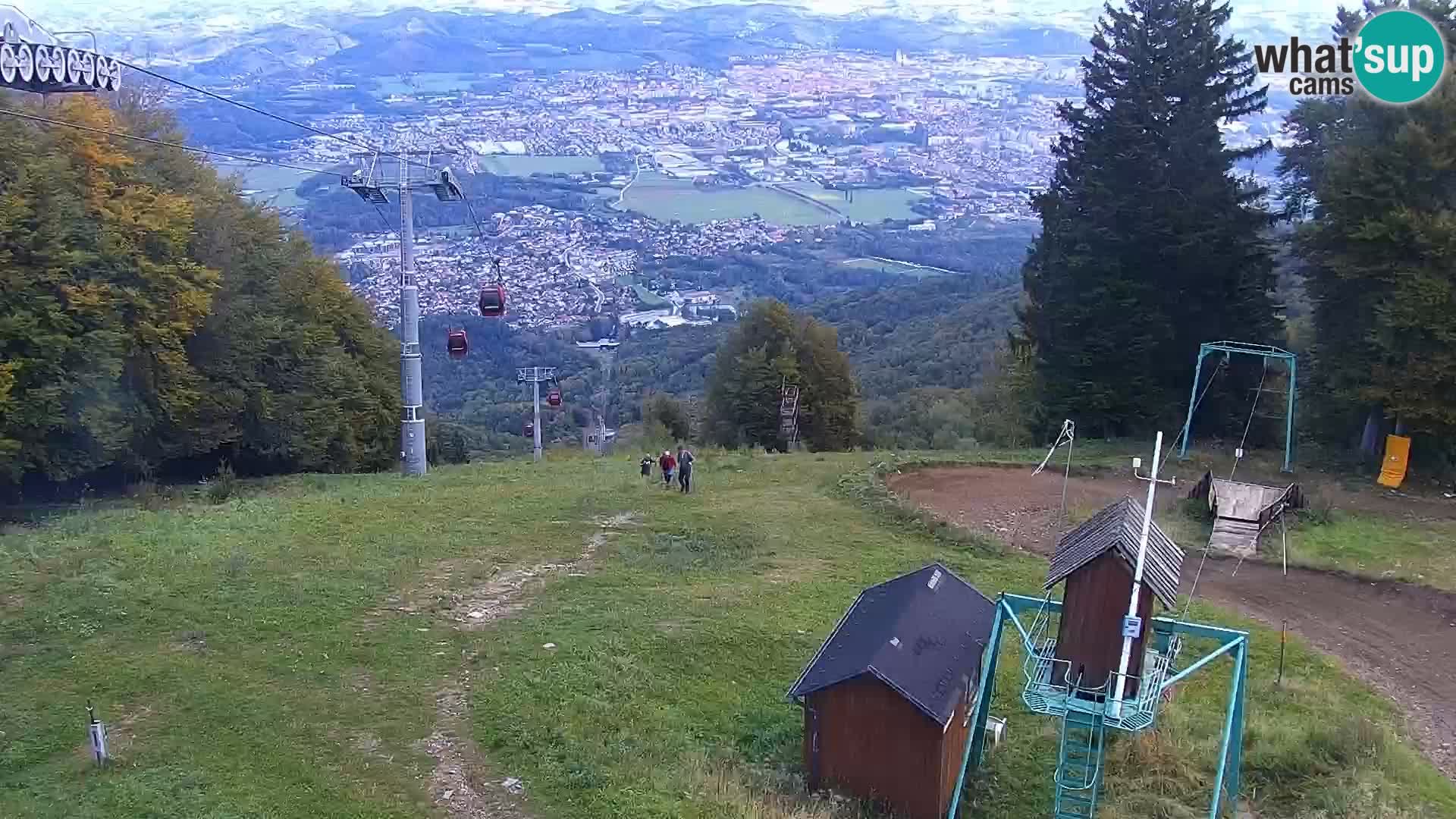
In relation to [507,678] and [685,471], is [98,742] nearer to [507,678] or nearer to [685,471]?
[507,678]

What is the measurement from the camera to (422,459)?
28.7 meters

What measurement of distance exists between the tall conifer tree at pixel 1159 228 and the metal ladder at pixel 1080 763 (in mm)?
20024

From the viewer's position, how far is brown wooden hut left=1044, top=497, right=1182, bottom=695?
1140 centimetres

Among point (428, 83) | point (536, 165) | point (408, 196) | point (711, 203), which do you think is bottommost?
point (408, 196)

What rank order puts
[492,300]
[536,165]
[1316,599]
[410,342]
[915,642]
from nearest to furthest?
[915,642] → [1316,599] → [410,342] → [492,300] → [536,165]

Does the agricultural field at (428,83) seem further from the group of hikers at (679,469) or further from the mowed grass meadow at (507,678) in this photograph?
the mowed grass meadow at (507,678)

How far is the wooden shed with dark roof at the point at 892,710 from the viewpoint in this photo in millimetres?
12148

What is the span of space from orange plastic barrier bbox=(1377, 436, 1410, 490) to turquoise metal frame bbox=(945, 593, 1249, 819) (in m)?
15.4

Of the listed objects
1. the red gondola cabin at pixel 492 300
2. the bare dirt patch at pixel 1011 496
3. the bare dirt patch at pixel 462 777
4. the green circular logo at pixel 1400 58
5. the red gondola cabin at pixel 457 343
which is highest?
the green circular logo at pixel 1400 58

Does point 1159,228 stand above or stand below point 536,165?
below

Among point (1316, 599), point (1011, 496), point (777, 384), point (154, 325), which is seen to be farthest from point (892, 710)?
point (777, 384)

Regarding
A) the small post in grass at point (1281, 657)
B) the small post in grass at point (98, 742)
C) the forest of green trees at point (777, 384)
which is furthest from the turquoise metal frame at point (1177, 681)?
the forest of green trees at point (777, 384)

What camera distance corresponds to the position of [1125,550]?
37.5 feet

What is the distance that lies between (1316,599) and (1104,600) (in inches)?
394
